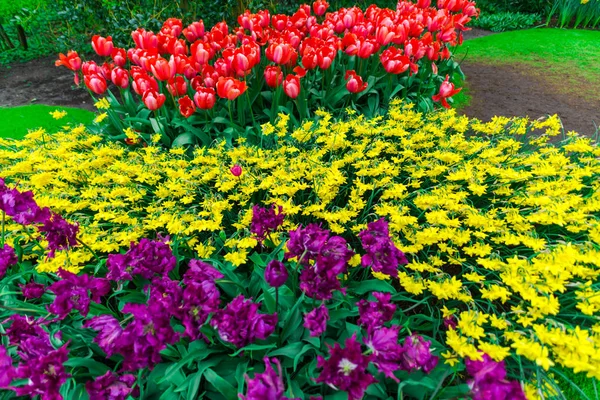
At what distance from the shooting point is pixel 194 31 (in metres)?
3.64

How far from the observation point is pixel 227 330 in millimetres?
1247

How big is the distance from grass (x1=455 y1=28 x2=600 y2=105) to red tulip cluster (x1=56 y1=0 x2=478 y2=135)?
5.12 ft

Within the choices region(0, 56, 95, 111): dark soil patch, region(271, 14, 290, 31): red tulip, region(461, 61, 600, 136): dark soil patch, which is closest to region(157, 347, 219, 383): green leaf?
region(271, 14, 290, 31): red tulip

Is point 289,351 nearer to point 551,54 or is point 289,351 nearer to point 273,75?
point 273,75

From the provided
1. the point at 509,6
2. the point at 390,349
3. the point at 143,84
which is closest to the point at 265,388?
the point at 390,349

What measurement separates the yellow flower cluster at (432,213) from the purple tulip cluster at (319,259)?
1.49 feet

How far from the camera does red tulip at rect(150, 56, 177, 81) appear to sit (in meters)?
2.75

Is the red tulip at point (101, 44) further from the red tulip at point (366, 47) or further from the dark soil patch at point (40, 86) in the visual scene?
the dark soil patch at point (40, 86)

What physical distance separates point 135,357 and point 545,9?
11.7 meters

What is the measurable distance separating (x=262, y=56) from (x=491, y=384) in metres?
3.43

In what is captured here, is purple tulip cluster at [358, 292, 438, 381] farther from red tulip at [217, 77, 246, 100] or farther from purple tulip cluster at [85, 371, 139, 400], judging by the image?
red tulip at [217, 77, 246, 100]

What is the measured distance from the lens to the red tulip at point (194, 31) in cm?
360

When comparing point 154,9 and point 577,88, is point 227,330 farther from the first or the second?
point 577,88

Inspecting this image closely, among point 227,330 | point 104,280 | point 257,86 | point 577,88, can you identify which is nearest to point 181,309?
point 227,330
